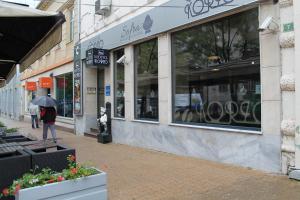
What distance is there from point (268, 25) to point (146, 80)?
193 inches

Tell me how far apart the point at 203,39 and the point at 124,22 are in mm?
3459

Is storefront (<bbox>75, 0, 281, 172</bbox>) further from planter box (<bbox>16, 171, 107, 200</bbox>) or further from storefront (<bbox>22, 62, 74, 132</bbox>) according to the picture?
storefront (<bbox>22, 62, 74, 132</bbox>)

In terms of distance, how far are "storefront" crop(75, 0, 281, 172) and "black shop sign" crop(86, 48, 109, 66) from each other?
0.38 meters

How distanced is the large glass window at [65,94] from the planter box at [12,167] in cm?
1216

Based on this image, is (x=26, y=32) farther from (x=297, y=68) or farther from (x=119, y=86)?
(x=119, y=86)

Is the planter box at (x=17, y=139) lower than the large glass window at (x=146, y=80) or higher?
lower

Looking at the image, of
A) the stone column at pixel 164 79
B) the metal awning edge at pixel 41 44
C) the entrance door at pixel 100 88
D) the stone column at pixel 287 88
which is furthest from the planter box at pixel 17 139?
the entrance door at pixel 100 88

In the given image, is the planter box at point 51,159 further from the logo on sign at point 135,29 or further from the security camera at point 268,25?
the logo on sign at point 135,29

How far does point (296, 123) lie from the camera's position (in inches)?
232

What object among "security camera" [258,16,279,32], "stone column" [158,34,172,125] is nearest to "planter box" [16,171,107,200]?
"security camera" [258,16,279,32]

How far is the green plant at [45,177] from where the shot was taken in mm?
3607

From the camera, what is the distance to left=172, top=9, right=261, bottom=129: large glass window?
7.13 metres

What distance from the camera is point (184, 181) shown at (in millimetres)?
6188

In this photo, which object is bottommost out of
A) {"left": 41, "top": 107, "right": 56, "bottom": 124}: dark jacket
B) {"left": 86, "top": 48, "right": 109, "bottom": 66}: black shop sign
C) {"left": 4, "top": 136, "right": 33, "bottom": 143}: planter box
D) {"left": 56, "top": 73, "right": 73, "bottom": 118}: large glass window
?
{"left": 4, "top": 136, "right": 33, "bottom": 143}: planter box
